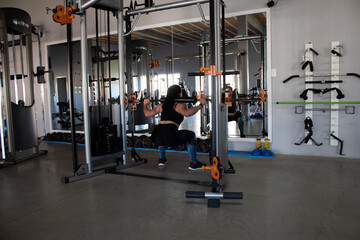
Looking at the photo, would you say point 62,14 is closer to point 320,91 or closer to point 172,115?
point 172,115

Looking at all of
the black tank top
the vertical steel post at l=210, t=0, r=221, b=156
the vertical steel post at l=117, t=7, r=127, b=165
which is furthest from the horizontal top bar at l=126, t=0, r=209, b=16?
the black tank top

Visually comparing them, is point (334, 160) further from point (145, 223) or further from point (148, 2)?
point (148, 2)

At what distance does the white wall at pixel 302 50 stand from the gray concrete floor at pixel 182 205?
1.91 feet

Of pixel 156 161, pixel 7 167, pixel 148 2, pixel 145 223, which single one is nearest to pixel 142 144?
pixel 156 161

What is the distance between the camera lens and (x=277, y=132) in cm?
487

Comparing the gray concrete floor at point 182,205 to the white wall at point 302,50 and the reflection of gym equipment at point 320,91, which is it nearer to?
the white wall at point 302,50

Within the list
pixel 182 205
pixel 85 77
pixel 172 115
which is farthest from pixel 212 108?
pixel 85 77

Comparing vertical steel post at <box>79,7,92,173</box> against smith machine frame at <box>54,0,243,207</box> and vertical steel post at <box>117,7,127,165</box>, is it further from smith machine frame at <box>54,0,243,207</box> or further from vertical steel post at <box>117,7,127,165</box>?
vertical steel post at <box>117,7,127,165</box>

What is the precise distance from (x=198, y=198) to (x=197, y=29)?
6.12m

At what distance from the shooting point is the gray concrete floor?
2221 millimetres

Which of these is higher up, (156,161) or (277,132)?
(277,132)

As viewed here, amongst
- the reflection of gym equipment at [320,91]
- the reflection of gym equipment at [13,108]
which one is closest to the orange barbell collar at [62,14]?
the reflection of gym equipment at [13,108]

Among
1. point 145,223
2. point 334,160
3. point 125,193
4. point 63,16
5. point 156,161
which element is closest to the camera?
point 145,223

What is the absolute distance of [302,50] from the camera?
15.1ft
